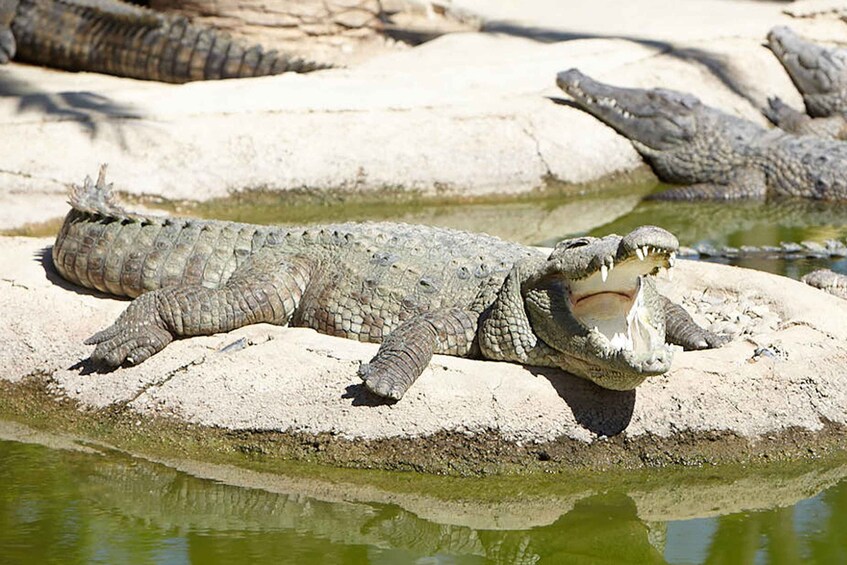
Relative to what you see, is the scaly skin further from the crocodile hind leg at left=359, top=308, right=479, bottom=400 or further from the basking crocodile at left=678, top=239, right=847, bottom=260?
the crocodile hind leg at left=359, top=308, right=479, bottom=400

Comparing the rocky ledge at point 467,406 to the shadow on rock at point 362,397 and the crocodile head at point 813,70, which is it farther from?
the crocodile head at point 813,70

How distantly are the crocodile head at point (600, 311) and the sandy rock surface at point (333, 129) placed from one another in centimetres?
428

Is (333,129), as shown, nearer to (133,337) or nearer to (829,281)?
(829,281)

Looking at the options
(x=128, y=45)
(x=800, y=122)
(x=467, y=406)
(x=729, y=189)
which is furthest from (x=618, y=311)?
(x=800, y=122)

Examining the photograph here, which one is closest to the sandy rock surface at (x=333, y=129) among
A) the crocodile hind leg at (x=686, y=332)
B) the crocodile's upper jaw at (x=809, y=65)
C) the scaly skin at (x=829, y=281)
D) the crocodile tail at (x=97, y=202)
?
the crocodile's upper jaw at (x=809, y=65)

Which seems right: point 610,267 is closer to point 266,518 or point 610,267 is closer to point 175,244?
point 266,518

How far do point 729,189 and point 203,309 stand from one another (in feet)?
20.4

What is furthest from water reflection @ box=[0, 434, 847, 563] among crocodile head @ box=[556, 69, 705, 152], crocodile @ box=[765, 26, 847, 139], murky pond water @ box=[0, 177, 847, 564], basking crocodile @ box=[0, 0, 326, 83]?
crocodile @ box=[765, 26, 847, 139]

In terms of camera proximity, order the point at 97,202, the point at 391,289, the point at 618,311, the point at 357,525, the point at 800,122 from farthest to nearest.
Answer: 1. the point at 800,122
2. the point at 97,202
3. the point at 391,289
4. the point at 618,311
5. the point at 357,525

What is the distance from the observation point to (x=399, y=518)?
15.8 feet

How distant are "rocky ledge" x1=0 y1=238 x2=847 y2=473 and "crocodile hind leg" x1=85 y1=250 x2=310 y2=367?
2.9 inches

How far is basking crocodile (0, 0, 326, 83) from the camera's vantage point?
1156cm

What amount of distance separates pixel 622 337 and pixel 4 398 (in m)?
2.66

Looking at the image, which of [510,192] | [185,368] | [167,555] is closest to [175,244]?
[185,368]
